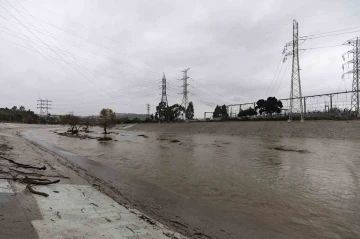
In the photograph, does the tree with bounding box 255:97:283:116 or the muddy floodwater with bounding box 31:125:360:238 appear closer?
Result: the muddy floodwater with bounding box 31:125:360:238

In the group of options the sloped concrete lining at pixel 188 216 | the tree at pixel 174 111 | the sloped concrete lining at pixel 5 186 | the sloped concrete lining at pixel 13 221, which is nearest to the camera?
the sloped concrete lining at pixel 13 221

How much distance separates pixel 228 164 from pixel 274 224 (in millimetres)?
10029

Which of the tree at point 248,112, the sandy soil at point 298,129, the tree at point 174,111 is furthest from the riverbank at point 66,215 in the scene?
the tree at point 174,111

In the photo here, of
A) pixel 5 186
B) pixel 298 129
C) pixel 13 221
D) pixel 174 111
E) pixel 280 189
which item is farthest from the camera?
pixel 174 111

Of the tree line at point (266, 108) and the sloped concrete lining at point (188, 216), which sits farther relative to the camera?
the tree line at point (266, 108)

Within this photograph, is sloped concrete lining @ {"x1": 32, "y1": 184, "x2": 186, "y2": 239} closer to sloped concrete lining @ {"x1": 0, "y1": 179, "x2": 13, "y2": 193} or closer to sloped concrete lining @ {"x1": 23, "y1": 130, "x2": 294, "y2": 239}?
sloped concrete lining @ {"x1": 23, "y1": 130, "x2": 294, "y2": 239}

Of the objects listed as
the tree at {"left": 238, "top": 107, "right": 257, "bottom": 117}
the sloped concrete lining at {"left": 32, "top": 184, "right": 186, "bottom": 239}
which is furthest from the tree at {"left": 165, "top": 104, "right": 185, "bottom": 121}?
the sloped concrete lining at {"left": 32, "top": 184, "right": 186, "bottom": 239}

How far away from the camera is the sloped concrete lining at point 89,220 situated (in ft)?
16.1

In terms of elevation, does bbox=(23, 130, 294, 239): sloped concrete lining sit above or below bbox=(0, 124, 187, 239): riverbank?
below

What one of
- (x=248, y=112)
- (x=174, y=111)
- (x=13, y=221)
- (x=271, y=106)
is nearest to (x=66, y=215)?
(x=13, y=221)

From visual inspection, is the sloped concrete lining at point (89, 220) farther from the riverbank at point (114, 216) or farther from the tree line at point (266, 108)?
the tree line at point (266, 108)

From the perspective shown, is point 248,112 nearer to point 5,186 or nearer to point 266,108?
point 266,108

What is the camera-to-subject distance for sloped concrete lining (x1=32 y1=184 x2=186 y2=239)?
16.1 ft

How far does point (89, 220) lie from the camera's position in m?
5.60
